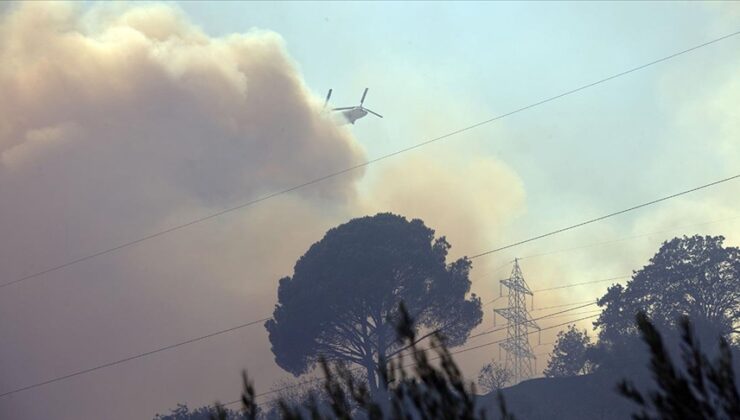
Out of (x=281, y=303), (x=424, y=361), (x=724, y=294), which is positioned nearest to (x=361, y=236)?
(x=281, y=303)

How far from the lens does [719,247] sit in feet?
379

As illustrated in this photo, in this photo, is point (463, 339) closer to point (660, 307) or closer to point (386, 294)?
point (386, 294)

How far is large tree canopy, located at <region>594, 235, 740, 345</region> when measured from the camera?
366 feet

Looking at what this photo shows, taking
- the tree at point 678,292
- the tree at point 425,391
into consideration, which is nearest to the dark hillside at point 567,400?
the tree at point 678,292

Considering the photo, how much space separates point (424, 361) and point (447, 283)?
9868 cm

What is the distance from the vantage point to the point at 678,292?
11300cm

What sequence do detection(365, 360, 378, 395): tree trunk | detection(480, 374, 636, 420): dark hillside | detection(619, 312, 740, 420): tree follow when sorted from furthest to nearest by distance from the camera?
1. detection(365, 360, 378, 395): tree trunk
2. detection(480, 374, 636, 420): dark hillside
3. detection(619, 312, 740, 420): tree

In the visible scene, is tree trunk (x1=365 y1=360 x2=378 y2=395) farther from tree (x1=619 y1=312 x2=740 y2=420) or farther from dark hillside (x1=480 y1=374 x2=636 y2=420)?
tree (x1=619 y1=312 x2=740 y2=420)

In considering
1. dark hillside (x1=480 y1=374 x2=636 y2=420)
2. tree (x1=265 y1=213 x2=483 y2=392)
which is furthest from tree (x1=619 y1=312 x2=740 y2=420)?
tree (x1=265 y1=213 x2=483 y2=392)

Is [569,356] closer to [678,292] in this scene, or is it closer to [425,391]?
[678,292]

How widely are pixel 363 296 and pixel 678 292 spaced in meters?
38.0

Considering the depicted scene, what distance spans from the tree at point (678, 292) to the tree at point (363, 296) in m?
17.1

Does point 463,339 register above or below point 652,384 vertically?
above

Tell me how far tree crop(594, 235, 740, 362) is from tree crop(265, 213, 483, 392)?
672 inches
